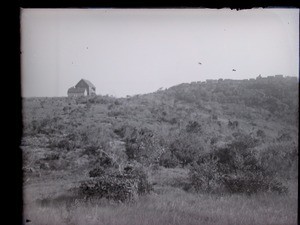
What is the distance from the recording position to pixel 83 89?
29422mm

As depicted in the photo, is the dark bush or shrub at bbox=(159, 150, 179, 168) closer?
shrub at bbox=(159, 150, 179, 168)

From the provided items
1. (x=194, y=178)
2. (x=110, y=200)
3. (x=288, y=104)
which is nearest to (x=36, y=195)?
(x=110, y=200)

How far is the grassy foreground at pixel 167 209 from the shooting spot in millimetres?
6438

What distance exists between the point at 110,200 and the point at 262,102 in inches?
989

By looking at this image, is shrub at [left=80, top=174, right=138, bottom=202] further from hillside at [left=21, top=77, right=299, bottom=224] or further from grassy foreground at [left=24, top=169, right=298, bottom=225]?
hillside at [left=21, top=77, right=299, bottom=224]

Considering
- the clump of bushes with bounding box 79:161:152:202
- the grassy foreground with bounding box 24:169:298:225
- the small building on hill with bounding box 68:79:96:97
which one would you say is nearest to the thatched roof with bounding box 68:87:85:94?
the small building on hill with bounding box 68:79:96:97

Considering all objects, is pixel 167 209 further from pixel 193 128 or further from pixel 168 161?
pixel 193 128

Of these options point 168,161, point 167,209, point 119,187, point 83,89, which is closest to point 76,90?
point 83,89

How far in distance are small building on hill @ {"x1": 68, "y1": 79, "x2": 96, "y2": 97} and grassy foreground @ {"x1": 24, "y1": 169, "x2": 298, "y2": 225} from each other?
17880mm

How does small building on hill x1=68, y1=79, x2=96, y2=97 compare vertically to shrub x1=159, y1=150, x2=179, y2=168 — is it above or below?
above

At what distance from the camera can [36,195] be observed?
10.1m

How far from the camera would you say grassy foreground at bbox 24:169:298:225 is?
644cm

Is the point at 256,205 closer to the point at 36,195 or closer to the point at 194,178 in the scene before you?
the point at 194,178

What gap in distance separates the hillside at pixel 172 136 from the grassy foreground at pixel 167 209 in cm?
56
